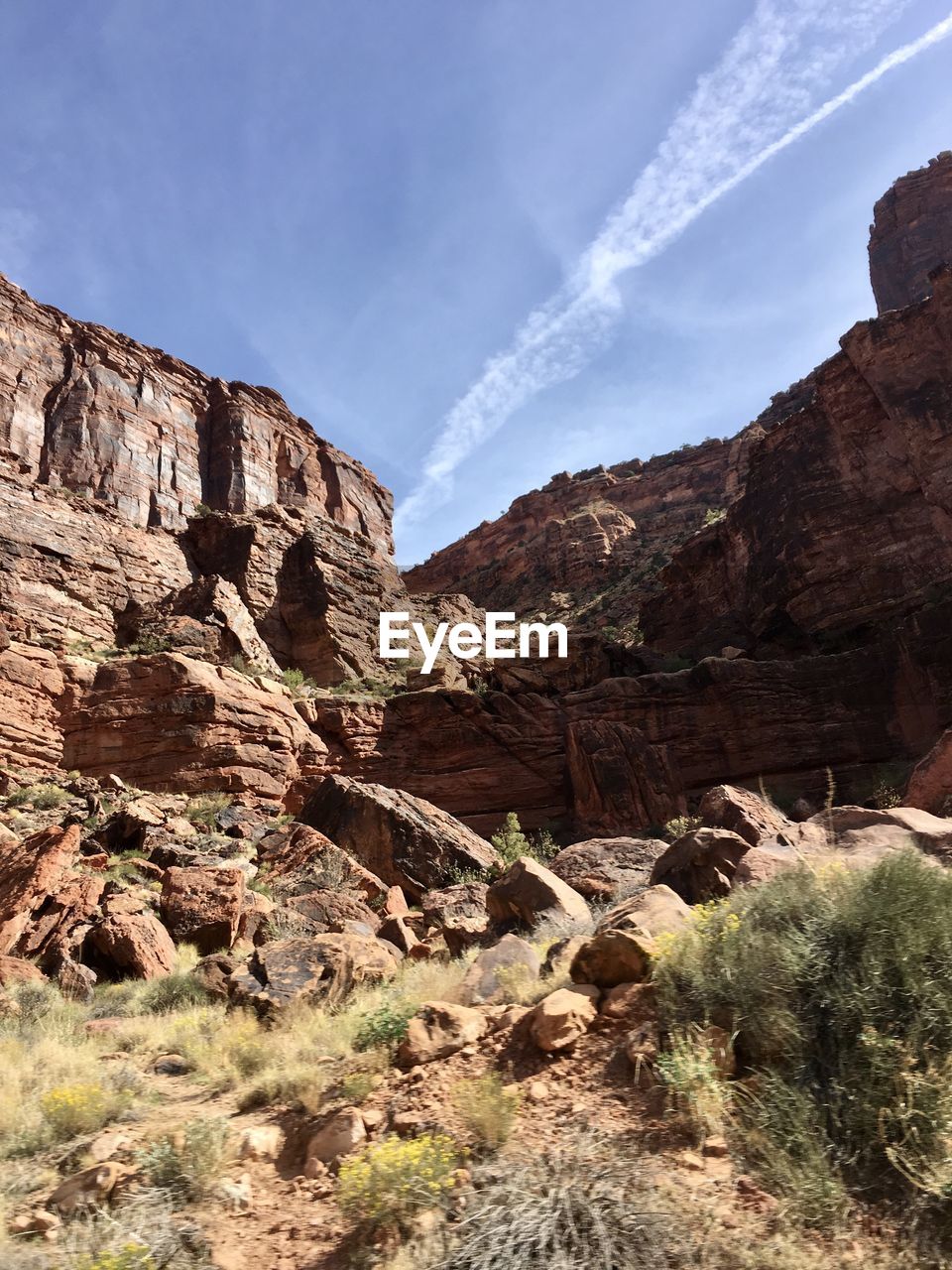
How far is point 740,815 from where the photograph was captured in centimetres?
1141

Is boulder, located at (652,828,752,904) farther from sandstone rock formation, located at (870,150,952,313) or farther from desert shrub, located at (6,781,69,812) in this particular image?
sandstone rock formation, located at (870,150,952,313)

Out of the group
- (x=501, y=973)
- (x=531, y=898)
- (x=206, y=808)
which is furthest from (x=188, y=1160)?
(x=206, y=808)

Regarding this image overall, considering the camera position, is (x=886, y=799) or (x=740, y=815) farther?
(x=886, y=799)

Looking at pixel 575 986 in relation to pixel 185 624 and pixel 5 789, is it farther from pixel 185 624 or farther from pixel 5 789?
pixel 185 624

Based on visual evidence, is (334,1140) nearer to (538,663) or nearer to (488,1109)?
(488,1109)

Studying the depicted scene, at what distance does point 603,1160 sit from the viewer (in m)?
3.61

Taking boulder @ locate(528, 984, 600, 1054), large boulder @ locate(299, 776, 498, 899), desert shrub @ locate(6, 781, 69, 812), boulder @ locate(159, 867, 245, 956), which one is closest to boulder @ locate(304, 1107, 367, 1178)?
boulder @ locate(528, 984, 600, 1054)

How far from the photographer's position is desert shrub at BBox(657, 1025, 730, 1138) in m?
3.68

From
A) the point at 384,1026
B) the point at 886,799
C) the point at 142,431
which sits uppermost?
the point at 142,431

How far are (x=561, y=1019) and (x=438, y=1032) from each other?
3.66ft

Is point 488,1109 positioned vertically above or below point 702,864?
below

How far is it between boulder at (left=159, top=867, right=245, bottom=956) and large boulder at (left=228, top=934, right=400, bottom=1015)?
9.42ft

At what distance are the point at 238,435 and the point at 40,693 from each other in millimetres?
46345

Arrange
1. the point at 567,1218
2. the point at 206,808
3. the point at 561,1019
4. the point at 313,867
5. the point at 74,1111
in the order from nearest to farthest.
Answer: the point at 567,1218 → the point at 561,1019 → the point at 74,1111 → the point at 313,867 → the point at 206,808
